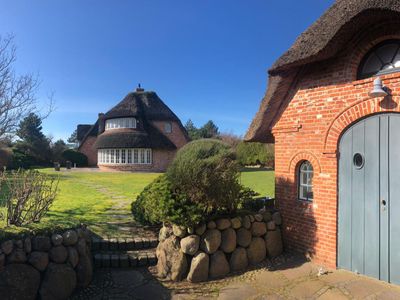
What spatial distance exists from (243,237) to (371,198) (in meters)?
2.45

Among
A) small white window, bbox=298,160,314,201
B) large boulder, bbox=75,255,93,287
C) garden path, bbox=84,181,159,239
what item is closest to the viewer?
large boulder, bbox=75,255,93,287

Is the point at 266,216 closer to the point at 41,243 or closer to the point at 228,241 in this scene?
the point at 228,241

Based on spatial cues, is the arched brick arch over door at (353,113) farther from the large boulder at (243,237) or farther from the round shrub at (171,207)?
the round shrub at (171,207)

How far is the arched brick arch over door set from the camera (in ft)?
17.3

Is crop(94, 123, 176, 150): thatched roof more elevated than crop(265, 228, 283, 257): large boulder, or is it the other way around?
crop(94, 123, 176, 150): thatched roof

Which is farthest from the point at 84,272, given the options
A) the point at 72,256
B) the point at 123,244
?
the point at 123,244

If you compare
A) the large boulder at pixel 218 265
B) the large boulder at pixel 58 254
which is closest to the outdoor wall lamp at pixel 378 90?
the large boulder at pixel 218 265

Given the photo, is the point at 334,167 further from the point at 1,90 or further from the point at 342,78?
the point at 1,90

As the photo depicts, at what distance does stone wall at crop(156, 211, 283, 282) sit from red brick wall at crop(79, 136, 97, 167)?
3929 centimetres

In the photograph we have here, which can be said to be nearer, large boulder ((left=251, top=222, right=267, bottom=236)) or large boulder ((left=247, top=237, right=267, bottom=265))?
large boulder ((left=247, top=237, right=267, bottom=265))

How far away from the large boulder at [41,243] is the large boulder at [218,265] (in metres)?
2.89

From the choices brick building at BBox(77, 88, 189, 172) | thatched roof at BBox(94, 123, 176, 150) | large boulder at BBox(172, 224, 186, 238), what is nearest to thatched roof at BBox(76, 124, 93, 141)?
brick building at BBox(77, 88, 189, 172)

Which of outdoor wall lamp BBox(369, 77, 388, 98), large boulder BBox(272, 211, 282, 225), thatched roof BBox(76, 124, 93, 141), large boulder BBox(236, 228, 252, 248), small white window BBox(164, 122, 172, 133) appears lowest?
large boulder BBox(236, 228, 252, 248)

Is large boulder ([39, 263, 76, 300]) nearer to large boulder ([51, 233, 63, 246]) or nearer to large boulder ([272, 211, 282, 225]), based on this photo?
large boulder ([51, 233, 63, 246])
